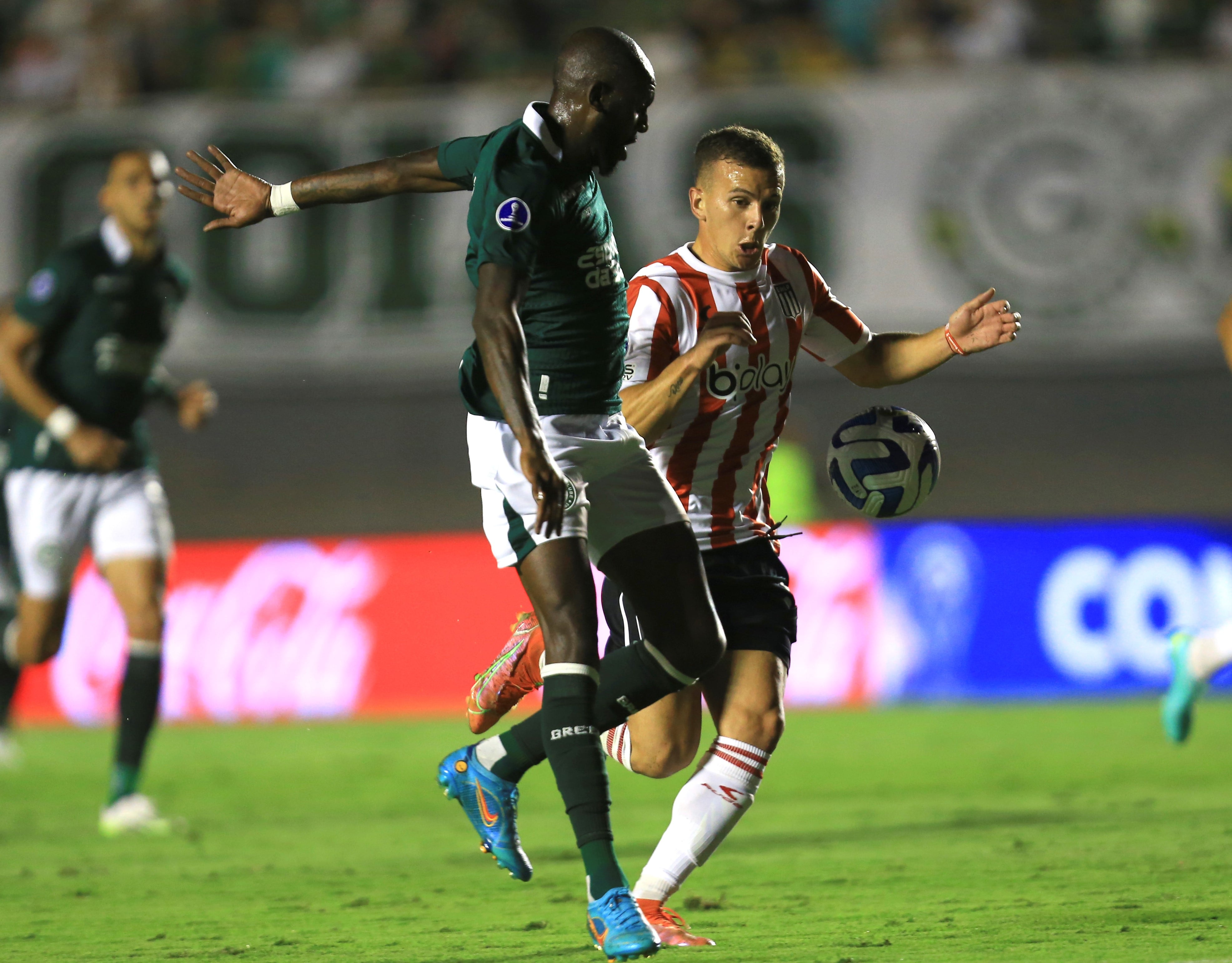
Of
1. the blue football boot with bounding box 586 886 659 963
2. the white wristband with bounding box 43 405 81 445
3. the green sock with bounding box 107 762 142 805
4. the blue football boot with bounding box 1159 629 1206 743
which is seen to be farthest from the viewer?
the white wristband with bounding box 43 405 81 445

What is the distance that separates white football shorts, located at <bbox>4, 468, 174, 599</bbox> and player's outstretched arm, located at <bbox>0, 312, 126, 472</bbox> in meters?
0.12

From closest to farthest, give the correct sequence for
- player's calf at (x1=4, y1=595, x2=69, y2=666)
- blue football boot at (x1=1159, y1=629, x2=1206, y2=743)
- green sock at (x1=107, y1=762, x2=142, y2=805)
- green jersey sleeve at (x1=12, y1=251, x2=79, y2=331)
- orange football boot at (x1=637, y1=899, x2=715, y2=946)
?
orange football boot at (x1=637, y1=899, x2=715, y2=946) < blue football boot at (x1=1159, y1=629, x2=1206, y2=743) < green sock at (x1=107, y1=762, x2=142, y2=805) < green jersey sleeve at (x1=12, y1=251, x2=79, y2=331) < player's calf at (x1=4, y1=595, x2=69, y2=666)

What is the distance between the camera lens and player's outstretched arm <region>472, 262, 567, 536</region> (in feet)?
12.1

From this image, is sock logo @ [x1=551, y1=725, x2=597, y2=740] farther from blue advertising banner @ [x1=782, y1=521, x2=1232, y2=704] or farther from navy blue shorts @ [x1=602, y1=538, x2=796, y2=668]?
blue advertising banner @ [x1=782, y1=521, x2=1232, y2=704]

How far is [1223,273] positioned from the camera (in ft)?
41.9

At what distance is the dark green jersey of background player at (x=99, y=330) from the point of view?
283 inches

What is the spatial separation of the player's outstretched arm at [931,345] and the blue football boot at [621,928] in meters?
1.78

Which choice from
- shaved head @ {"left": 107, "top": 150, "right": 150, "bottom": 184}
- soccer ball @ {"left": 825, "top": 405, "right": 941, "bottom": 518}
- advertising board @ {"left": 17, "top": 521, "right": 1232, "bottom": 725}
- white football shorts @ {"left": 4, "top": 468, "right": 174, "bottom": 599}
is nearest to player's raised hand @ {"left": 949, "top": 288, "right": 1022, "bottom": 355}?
soccer ball @ {"left": 825, "top": 405, "right": 941, "bottom": 518}

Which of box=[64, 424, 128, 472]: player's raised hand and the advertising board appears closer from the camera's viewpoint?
box=[64, 424, 128, 472]: player's raised hand

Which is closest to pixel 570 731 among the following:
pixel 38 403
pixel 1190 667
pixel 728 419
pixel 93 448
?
pixel 728 419

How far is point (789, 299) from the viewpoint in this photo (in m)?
4.70

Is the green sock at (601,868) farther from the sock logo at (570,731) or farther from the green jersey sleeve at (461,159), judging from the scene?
the green jersey sleeve at (461,159)

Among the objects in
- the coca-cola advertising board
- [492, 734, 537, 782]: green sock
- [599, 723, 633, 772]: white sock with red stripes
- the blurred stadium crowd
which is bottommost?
the coca-cola advertising board

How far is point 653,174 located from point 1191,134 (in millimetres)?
4157
